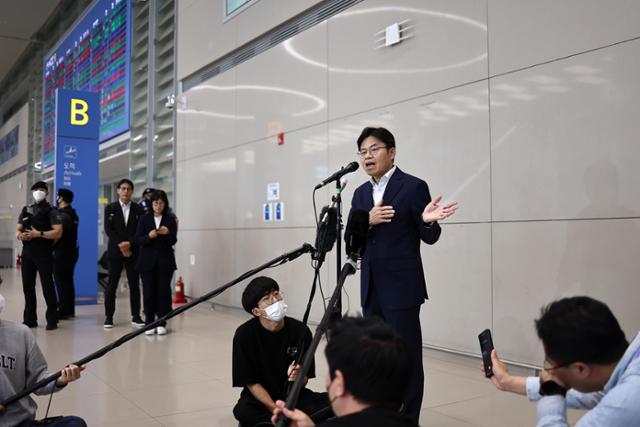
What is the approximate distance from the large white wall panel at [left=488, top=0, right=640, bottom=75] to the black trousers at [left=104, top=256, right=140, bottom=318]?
4315 mm

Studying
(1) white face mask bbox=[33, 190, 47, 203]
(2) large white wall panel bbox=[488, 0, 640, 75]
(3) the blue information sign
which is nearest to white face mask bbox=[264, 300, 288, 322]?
(2) large white wall panel bbox=[488, 0, 640, 75]

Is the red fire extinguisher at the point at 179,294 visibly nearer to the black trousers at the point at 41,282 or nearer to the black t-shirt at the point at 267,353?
the black trousers at the point at 41,282

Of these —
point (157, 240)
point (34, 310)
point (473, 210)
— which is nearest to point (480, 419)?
point (473, 210)

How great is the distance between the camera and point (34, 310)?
623 centimetres

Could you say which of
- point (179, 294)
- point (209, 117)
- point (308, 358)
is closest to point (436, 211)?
point (308, 358)

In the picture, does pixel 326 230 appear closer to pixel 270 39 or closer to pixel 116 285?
pixel 116 285

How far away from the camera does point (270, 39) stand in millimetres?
6926

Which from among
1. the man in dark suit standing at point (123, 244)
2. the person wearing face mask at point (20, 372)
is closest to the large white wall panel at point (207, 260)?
the man in dark suit standing at point (123, 244)

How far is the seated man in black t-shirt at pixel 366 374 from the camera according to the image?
1161mm

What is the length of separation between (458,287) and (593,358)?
3244 mm

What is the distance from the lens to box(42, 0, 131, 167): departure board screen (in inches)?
417

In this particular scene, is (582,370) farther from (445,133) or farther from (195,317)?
(195,317)

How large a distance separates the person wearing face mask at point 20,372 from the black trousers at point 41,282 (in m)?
4.25

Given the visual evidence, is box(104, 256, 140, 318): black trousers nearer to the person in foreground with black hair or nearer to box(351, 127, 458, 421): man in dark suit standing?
box(351, 127, 458, 421): man in dark suit standing
